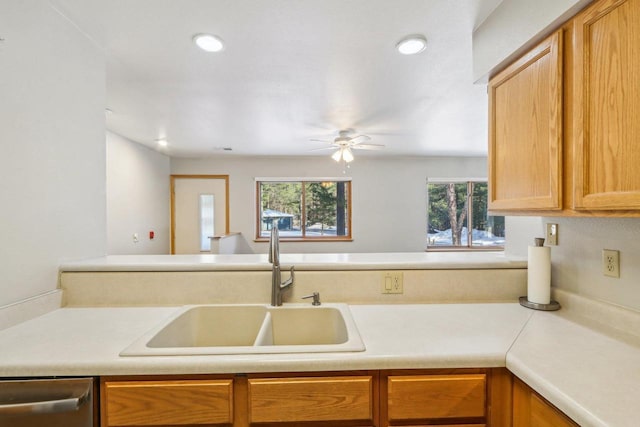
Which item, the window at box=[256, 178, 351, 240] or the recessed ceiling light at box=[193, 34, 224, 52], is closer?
the recessed ceiling light at box=[193, 34, 224, 52]

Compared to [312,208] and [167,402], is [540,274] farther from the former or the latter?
[312,208]

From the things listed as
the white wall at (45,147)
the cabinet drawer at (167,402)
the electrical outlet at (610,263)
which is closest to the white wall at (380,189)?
the white wall at (45,147)

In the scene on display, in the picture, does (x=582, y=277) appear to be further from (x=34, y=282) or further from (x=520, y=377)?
(x=34, y=282)

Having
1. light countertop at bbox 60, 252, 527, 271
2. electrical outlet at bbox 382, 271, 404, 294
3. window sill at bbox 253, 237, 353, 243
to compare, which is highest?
light countertop at bbox 60, 252, 527, 271

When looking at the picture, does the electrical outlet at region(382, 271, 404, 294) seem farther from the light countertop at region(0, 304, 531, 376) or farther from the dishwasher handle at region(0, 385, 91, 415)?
the dishwasher handle at region(0, 385, 91, 415)

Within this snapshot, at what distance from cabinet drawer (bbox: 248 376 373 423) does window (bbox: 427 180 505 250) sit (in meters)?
5.22

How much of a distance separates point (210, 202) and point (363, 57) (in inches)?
171

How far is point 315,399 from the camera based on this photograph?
0.94 meters

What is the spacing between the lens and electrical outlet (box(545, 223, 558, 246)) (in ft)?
4.67

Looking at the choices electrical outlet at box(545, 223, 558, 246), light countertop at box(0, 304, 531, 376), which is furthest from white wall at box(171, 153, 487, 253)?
light countertop at box(0, 304, 531, 376)

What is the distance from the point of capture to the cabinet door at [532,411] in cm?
78

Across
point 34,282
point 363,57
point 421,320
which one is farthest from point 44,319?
point 363,57

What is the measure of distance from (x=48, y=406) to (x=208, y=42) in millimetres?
1789

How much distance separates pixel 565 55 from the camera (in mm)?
1027
